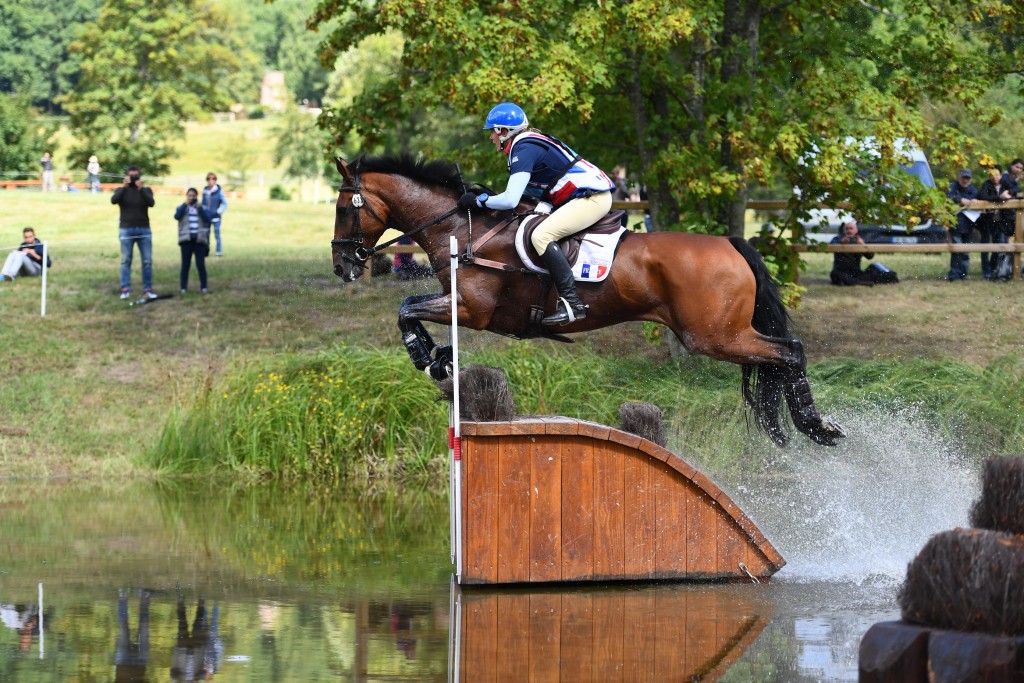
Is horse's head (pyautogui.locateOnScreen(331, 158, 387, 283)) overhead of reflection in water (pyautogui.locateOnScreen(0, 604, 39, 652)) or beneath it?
overhead

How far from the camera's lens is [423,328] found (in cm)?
911

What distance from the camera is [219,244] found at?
26484 mm

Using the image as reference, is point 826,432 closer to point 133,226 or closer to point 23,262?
point 133,226

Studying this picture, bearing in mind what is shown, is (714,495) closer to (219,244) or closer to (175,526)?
(175,526)

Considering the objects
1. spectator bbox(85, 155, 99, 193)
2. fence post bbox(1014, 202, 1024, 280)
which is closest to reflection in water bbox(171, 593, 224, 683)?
fence post bbox(1014, 202, 1024, 280)

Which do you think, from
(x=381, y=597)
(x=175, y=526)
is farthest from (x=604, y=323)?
(x=175, y=526)

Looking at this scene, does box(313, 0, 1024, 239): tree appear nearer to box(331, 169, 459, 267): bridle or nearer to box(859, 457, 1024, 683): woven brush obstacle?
box(331, 169, 459, 267): bridle

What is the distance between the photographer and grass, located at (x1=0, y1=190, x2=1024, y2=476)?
13375 millimetres

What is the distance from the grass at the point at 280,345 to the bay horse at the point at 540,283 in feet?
4.81

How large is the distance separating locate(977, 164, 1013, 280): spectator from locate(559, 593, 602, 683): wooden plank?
1263cm

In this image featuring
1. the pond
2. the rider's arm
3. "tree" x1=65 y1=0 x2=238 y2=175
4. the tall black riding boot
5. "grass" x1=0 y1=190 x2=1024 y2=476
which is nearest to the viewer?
the pond

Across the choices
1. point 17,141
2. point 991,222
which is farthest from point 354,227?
point 17,141

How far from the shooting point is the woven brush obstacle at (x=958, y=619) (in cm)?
454

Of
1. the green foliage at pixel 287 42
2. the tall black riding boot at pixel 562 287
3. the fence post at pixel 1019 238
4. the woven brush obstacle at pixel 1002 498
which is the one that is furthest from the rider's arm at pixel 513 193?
the green foliage at pixel 287 42
